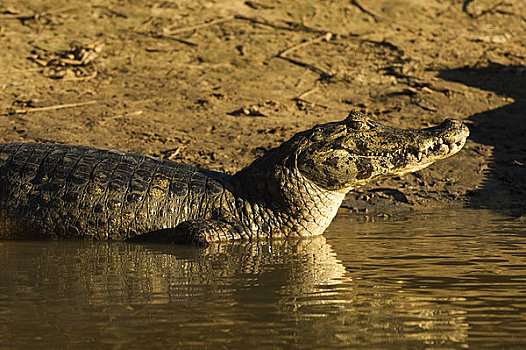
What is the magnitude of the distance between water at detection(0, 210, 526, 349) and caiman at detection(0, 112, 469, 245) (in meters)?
0.33

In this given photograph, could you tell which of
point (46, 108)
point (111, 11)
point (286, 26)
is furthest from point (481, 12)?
point (46, 108)

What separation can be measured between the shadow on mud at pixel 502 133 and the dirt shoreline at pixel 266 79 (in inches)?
0.8

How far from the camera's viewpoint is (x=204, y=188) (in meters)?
6.09

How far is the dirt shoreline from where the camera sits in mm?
8578

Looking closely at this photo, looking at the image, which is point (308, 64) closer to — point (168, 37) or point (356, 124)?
point (168, 37)

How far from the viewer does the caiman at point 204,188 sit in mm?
5785

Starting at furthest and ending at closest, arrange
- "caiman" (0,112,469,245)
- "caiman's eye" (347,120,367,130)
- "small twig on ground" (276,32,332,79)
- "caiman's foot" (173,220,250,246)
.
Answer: "small twig on ground" (276,32,332,79) < "caiman's eye" (347,120,367,130) < "caiman" (0,112,469,245) < "caiman's foot" (173,220,250,246)

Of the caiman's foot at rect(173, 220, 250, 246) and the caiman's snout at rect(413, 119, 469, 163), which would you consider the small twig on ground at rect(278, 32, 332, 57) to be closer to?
the caiman's snout at rect(413, 119, 469, 163)

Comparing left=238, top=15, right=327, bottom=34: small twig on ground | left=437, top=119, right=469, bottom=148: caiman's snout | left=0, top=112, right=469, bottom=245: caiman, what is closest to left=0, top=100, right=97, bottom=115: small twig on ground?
left=0, top=112, right=469, bottom=245: caiman

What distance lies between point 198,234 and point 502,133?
5.55 metres

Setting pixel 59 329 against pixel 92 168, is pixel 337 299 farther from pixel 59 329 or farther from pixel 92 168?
pixel 92 168

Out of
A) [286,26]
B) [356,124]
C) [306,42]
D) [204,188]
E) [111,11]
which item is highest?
[356,124]

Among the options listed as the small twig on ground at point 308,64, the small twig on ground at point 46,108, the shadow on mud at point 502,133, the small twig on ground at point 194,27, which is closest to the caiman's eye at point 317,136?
the shadow on mud at point 502,133

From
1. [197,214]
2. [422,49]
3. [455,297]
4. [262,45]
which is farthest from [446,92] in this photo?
[455,297]
